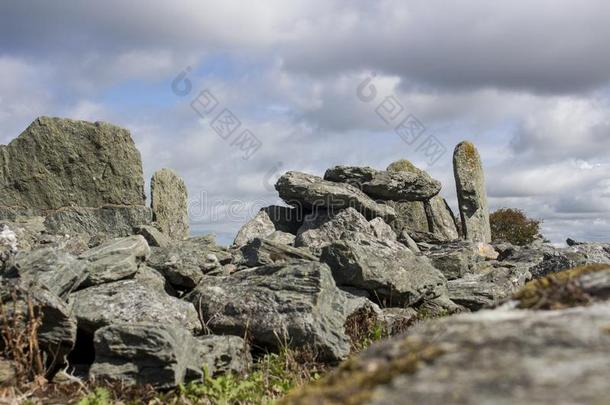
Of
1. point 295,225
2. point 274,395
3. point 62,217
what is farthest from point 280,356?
point 295,225

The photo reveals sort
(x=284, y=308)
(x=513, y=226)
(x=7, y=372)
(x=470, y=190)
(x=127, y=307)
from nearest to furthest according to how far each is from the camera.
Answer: (x=7, y=372) < (x=127, y=307) < (x=284, y=308) < (x=470, y=190) < (x=513, y=226)

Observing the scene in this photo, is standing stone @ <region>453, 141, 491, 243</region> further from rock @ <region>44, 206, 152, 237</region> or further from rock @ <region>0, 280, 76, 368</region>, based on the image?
rock @ <region>0, 280, 76, 368</region>

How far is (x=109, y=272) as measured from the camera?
9156mm

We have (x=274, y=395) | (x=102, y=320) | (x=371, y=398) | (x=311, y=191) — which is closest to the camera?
(x=371, y=398)

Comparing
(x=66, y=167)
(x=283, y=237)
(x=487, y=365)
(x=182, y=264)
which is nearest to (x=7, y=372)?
(x=182, y=264)

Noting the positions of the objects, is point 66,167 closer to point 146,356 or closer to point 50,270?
point 50,270

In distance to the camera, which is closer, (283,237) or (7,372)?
(7,372)

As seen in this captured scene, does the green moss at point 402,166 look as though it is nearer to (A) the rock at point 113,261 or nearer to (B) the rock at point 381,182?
(B) the rock at point 381,182

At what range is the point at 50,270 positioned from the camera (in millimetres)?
8148

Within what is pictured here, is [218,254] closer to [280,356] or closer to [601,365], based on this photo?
[280,356]

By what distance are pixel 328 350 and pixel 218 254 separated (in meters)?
5.30

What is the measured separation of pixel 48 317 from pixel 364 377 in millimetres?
5990

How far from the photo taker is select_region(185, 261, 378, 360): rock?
818 cm

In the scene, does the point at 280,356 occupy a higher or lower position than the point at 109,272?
lower
